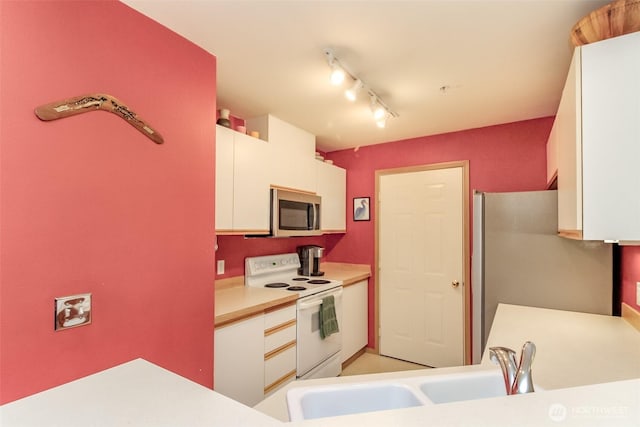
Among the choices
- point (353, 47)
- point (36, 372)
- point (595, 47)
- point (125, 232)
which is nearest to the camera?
point (36, 372)

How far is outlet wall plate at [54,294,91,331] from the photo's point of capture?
1.10 metres

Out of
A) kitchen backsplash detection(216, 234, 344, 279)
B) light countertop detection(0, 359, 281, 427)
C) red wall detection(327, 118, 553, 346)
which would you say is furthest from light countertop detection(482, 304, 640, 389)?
kitchen backsplash detection(216, 234, 344, 279)

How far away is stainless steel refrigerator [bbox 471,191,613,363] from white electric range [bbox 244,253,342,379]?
46.3 inches

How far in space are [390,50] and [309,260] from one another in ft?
7.00

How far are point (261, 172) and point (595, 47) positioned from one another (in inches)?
78.9

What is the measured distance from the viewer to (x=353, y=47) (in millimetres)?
1649

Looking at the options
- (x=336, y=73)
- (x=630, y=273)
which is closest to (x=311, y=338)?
(x=336, y=73)

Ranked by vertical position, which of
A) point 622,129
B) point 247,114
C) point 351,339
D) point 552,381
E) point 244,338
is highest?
point 247,114

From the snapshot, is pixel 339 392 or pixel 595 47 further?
pixel 595 47

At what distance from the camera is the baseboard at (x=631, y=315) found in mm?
1676

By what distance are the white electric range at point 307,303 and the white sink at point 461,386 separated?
1.50 meters

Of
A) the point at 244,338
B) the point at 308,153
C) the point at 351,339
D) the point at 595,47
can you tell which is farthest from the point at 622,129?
the point at 351,339

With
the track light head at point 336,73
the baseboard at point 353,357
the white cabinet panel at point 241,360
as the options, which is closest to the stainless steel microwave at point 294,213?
the white cabinet panel at point 241,360

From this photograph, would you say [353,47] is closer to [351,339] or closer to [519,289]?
[519,289]
